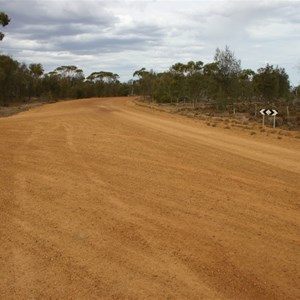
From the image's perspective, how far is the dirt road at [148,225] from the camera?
4.59 metres

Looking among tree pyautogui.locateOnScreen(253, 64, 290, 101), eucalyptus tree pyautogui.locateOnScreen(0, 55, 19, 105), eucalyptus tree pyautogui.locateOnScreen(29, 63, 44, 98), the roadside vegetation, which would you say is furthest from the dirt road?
eucalyptus tree pyautogui.locateOnScreen(29, 63, 44, 98)

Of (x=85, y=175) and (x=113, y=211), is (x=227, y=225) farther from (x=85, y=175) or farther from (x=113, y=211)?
(x=85, y=175)

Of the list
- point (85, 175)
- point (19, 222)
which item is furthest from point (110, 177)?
point (19, 222)

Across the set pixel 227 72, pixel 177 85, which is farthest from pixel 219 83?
pixel 177 85

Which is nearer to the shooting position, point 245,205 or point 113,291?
point 113,291

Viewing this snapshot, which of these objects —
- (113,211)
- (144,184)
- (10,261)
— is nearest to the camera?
(10,261)

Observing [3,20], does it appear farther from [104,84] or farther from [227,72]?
[104,84]

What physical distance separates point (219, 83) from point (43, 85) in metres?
40.5

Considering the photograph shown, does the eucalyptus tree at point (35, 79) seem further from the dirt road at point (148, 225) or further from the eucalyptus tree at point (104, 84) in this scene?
the dirt road at point (148, 225)

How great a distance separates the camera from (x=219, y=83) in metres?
39.5

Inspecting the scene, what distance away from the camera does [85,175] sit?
29.7 feet

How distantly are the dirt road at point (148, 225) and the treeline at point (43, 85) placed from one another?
38566mm

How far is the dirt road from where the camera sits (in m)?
4.59

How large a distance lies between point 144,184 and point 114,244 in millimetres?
2951
